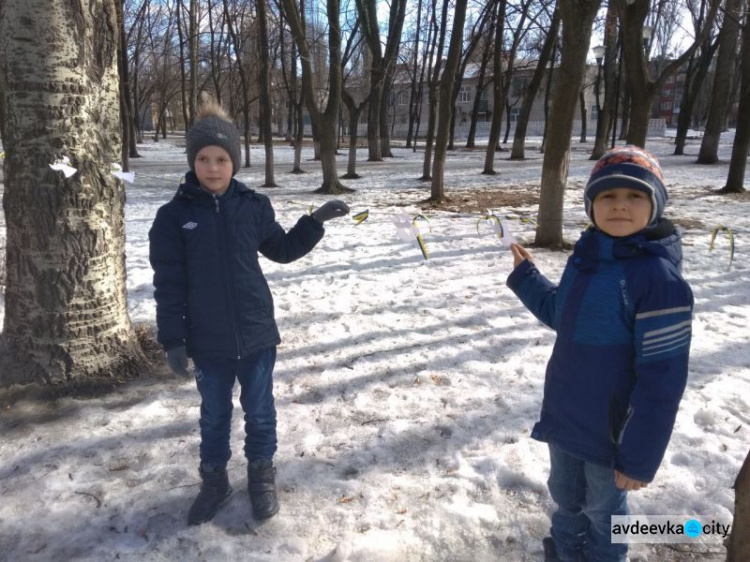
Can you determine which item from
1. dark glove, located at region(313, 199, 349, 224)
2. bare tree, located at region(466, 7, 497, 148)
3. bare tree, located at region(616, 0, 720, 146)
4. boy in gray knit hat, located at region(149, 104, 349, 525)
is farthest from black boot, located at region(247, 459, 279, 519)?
bare tree, located at region(466, 7, 497, 148)

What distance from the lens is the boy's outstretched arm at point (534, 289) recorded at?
1976 millimetres

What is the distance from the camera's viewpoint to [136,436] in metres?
2.83

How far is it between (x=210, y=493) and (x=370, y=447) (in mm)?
862

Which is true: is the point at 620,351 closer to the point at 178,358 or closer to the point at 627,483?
the point at 627,483

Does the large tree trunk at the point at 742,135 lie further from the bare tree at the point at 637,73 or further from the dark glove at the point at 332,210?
the dark glove at the point at 332,210

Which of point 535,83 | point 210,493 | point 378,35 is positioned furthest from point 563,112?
point 378,35

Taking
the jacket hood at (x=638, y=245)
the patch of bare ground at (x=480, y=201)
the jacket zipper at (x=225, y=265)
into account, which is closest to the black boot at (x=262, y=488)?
the jacket zipper at (x=225, y=265)

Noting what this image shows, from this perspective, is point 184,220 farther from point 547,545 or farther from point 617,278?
point 547,545

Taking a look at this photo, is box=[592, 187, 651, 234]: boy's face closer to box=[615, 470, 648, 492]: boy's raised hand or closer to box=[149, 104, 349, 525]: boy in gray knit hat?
box=[615, 470, 648, 492]: boy's raised hand

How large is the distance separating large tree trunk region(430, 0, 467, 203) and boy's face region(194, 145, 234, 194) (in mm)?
7988

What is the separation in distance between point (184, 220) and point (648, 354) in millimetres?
1814

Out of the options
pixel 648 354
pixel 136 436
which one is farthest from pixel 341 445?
pixel 648 354

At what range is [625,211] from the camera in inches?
64.9

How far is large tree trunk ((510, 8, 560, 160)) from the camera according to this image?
47.9 feet
